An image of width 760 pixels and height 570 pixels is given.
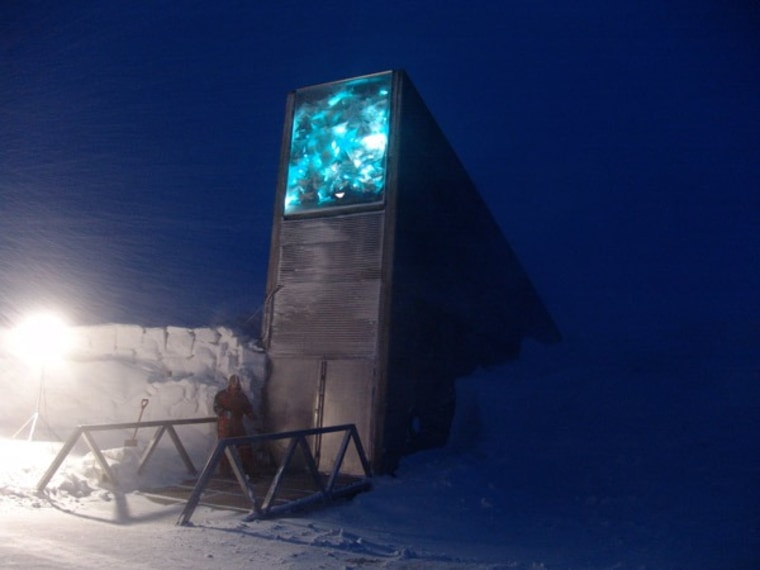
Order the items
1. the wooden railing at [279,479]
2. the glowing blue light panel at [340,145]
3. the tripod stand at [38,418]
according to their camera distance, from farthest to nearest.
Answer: the tripod stand at [38,418] < the glowing blue light panel at [340,145] < the wooden railing at [279,479]

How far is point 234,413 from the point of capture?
36.8ft

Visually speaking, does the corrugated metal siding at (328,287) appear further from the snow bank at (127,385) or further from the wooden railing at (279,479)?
the wooden railing at (279,479)

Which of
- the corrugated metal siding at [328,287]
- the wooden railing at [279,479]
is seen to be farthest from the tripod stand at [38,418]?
the wooden railing at [279,479]

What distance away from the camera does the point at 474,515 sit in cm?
956

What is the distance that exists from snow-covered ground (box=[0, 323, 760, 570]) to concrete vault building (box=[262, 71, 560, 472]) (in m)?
1.10

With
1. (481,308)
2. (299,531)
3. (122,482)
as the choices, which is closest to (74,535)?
(299,531)

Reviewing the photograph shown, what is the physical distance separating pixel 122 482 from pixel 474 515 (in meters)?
5.66

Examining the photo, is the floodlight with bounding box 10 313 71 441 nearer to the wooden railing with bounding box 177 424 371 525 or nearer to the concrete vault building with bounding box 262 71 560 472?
the concrete vault building with bounding box 262 71 560 472

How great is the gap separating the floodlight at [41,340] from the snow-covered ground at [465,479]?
0.44 m

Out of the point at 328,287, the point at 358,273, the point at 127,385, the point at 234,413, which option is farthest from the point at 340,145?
the point at 127,385

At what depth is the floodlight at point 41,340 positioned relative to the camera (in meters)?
15.7

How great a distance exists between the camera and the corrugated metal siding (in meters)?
12.0

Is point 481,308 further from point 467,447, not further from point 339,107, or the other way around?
point 339,107

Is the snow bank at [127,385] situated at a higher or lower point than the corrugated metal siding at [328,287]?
lower
